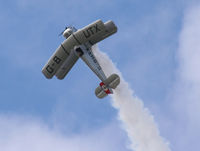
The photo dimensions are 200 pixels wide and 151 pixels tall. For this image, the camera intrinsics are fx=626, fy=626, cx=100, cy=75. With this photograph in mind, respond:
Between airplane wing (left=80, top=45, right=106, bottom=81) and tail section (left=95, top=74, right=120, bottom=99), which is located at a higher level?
airplane wing (left=80, top=45, right=106, bottom=81)

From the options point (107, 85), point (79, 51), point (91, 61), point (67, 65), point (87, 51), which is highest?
point (87, 51)

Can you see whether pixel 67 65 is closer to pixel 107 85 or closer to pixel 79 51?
pixel 79 51

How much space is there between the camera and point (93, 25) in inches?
3273

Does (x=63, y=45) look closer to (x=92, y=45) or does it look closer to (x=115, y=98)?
(x=92, y=45)

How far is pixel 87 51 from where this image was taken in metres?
84.8

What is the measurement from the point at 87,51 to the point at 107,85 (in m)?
5.44

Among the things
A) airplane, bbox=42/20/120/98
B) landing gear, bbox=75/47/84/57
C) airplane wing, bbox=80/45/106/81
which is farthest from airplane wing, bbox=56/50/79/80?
airplane wing, bbox=80/45/106/81

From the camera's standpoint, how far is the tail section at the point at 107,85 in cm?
8344

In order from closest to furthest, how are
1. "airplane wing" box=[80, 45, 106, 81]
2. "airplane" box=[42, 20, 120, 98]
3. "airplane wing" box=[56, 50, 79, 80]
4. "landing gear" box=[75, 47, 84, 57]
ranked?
"airplane" box=[42, 20, 120, 98] < "landing gear" box=[75, 47, 84, 57] < "airplane wing" box=[80, 45, 106, 81] < "airplane wing" box=[56, 50, 79, 80]

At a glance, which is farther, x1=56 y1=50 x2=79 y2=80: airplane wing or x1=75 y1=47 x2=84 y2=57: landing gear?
x1=56 y1=50 x2=79 y2=80: airplane wing

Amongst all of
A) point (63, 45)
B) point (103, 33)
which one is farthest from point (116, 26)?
point (63, 45)

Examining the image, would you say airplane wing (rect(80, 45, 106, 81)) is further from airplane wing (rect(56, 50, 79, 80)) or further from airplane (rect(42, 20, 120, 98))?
Answer: airplane wing (rect(56, 50, 79, 80))

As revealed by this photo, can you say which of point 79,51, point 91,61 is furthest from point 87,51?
point 91,61

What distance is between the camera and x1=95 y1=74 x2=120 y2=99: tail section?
3285 inches
